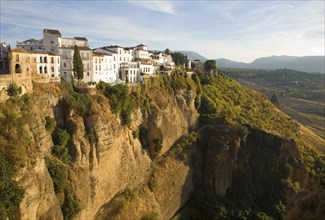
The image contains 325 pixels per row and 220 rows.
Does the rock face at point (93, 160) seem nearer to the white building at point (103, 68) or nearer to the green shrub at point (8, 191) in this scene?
the green shrub at point (8, 191)

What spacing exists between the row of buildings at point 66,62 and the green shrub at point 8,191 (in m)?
9.68

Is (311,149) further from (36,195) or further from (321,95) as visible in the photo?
(321,95)

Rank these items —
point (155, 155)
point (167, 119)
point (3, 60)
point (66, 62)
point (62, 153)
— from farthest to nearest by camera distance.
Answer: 1. point (167, 119)
2. point (155, 155)
3. point (66, 62)
4. point (3, 60)
5. point (62, 153)

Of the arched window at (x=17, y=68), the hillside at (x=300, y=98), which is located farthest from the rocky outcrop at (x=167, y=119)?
the hillside at (x=300, y=98)

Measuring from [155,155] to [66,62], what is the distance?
1962cm

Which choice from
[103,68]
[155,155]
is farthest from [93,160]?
[103,68]

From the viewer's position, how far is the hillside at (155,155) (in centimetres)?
2255

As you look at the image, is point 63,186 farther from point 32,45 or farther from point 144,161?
point 32,45

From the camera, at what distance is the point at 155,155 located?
42.6 metres

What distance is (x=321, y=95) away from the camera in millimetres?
140875

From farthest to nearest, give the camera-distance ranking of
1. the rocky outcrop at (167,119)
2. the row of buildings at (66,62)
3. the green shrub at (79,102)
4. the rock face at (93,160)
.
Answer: the rocky outcrop at (167,119)
the green shrub at (79,102)
the row of buildings at (66,62)
the rock face at (93,160)

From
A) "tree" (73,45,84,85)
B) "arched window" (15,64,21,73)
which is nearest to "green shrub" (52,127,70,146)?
"arched window" (15,64,21,73)

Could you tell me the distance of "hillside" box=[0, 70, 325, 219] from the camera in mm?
22547

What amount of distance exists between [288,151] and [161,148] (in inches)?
1038
